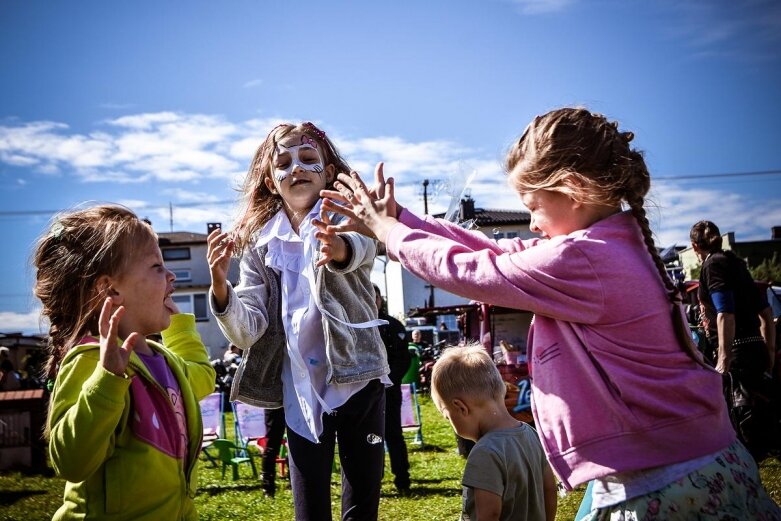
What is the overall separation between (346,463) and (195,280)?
1838 inches

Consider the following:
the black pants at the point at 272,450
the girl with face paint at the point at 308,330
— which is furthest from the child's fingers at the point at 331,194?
the black pants at the point at 272,450

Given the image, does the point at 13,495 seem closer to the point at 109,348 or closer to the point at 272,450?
the point at 272,450

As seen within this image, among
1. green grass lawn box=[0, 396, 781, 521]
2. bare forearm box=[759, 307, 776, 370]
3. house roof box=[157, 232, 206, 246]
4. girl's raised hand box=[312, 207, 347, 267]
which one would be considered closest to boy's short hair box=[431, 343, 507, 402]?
girl's raised hand box=[312, 207, 347, 267]

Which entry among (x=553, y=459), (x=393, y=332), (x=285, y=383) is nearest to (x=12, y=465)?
(x=393, y=332)

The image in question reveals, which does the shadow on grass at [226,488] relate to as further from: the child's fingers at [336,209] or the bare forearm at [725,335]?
the child's fingers at [336,209]

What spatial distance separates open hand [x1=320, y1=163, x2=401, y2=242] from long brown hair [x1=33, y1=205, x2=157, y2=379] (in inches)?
29.3

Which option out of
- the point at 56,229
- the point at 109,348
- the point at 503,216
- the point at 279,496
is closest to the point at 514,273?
the point at 109,348

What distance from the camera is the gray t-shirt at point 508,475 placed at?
275cm

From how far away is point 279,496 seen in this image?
7.60 m

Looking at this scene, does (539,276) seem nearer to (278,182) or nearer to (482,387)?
(482,387)

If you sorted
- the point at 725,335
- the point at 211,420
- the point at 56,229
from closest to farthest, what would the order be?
the point at 56,229 → the point at 725,335 → the point at 211,420

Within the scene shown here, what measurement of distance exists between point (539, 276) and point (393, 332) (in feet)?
21.5

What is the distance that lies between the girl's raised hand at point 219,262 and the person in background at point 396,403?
431 centimetres

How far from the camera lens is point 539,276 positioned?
6.57ft
